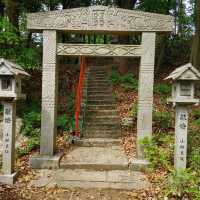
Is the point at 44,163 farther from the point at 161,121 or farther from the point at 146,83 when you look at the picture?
the point at 161,121

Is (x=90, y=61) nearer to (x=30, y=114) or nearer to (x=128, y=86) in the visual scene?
(x=128, y=86)

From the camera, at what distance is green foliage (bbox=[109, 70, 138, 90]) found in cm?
1546

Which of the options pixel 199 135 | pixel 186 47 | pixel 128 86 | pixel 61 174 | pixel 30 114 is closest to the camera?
pixel 61 174

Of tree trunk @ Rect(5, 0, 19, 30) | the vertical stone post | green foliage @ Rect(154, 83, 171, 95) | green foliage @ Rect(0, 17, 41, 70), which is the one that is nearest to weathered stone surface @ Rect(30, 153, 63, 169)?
the vertical stone post

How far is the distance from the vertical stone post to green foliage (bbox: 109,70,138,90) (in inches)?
274

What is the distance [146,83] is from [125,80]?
7.89m

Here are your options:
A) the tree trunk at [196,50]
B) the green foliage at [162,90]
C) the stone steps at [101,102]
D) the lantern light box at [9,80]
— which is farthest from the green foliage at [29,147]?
the tree trunk at [196,50]

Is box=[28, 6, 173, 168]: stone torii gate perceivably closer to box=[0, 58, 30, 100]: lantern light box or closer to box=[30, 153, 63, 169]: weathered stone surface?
box=[30, 153, 63, 169]: weathered stone surface

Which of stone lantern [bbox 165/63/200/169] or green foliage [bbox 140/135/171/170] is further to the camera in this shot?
green foliage [bbox 140/135/171/170]

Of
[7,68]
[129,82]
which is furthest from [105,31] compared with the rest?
[129,82]

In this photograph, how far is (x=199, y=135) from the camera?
9719 millimetres

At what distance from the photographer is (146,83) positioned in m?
8.37

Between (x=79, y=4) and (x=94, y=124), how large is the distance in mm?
11274

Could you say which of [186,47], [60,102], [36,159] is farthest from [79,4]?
[36,159]
